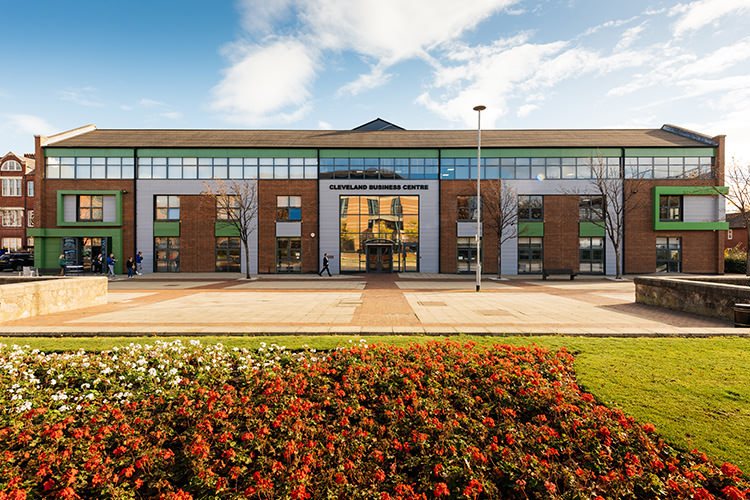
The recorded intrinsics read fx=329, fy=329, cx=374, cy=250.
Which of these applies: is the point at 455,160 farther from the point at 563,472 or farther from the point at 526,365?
the point at 563,472

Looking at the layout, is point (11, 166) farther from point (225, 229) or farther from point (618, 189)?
point (618, 189)

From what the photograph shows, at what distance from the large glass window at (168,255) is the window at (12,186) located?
32.4m

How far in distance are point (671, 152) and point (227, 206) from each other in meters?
40.5

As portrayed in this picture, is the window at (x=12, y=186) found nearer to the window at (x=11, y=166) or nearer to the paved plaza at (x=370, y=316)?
the window at (x=11, y=166)

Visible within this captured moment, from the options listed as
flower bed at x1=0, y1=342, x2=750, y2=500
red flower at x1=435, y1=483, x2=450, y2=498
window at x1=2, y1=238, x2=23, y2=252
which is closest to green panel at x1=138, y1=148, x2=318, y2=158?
flower bed at x1=0, y1=342, x2=750, y2=500

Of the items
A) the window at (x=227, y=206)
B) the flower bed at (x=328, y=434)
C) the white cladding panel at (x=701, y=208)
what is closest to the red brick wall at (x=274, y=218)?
the window at (x=227, y=206)

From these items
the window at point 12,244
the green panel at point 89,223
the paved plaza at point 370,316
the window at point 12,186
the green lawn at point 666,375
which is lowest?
the paved plaza at point 370,316

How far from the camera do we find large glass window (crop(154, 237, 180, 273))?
30.7 meters

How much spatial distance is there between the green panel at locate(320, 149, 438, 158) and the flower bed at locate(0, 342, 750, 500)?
2730 centimetres

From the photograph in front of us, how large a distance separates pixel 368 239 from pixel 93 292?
20.7 metres

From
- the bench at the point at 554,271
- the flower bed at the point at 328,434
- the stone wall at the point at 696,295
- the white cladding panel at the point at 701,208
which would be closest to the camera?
the flower bed at the point at 328,434

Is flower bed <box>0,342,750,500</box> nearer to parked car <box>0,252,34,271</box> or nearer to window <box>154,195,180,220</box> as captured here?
window <box>154,195,180,220</box>

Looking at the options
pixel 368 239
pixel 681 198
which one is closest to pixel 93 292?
pixel 368 239

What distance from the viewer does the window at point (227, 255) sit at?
30859 millimetres
